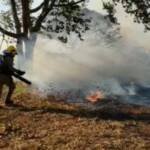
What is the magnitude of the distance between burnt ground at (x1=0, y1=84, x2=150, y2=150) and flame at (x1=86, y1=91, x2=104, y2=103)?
0.36 metres

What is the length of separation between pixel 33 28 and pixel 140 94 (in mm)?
6148

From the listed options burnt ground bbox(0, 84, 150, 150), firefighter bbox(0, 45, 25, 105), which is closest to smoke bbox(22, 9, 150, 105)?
burnt ground bbox(0, 84, 150, 150)

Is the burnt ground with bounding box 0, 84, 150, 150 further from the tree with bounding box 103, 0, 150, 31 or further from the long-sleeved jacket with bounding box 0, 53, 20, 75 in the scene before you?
the tree with bounding box 103, 0, 150, 31

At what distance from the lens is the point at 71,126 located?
44.9 feet

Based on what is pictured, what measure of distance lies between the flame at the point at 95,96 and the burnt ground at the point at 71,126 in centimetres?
36

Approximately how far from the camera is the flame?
17634 mm

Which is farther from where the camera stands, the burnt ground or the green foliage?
the green foliage

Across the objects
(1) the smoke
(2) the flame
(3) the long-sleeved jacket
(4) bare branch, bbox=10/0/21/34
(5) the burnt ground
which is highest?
(4) bare branch, bbox=10/0/21/34

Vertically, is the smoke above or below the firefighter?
above

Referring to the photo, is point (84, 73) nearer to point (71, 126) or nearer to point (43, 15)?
point (43, 15)

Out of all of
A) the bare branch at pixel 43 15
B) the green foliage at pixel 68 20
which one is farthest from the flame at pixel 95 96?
the bare branch at pixel 43 15

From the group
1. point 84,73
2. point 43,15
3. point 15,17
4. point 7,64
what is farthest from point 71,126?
point 15,17

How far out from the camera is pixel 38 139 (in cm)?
1248

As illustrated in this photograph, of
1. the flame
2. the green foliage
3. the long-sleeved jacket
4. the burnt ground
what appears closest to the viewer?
the burnt ground
